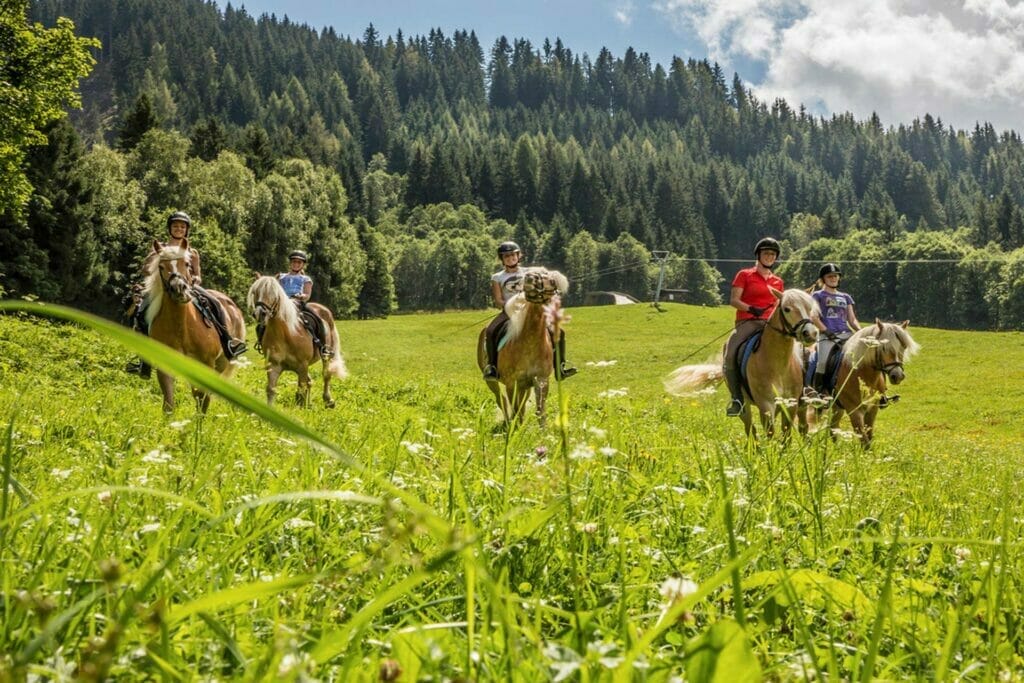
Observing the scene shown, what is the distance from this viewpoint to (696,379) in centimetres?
1191

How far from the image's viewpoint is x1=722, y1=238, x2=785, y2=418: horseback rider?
1093 centimetres

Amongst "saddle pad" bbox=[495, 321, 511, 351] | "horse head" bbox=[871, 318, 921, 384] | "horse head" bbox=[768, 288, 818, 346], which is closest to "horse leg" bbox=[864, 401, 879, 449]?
"horse head" bbox=[871, 318, 921, 384]

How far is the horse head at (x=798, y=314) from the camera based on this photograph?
9.23 meters

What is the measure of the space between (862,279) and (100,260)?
4673 inches

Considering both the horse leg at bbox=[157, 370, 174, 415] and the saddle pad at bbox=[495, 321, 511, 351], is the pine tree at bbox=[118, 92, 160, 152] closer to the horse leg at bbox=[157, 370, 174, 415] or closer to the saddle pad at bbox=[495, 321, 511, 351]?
the horse leg at bbox=[157, 370, 174, 415]

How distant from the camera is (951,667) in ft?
6.31

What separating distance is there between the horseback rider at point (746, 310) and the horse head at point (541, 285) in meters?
3.02

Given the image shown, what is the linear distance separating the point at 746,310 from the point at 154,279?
826 cm

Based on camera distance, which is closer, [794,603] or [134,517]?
[794,603]

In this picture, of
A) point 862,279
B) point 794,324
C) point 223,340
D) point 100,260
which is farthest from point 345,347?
point 862,279

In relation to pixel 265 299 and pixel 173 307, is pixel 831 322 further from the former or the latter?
pixel 173 307

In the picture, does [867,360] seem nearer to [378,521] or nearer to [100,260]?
[378,521]

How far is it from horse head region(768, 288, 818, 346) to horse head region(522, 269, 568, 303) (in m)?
2.75

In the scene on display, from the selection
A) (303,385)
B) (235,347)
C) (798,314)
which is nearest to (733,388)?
(798,314)
